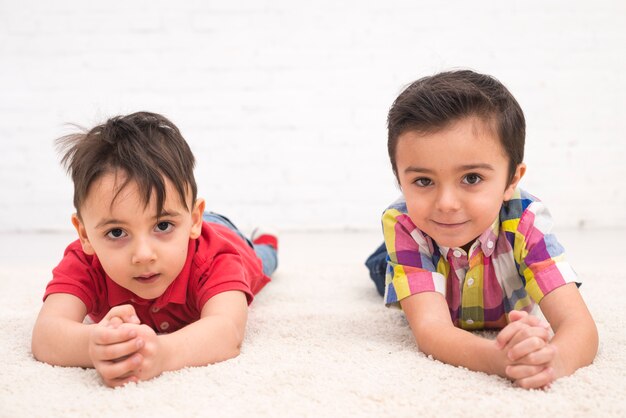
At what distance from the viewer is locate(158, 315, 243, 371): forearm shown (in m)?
0.95

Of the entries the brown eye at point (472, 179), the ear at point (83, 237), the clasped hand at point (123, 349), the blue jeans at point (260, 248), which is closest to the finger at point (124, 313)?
the clasped hand at point (123, 349)

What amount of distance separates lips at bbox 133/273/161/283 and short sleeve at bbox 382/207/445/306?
0.40 metres

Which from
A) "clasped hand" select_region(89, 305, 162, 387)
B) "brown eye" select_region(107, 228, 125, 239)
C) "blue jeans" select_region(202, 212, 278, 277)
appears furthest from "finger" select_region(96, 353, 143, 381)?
"blue jeans" select_region(202, 212, 278, 277)

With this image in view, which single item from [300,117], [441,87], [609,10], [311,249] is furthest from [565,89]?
[441,87]

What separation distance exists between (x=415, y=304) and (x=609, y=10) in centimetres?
229

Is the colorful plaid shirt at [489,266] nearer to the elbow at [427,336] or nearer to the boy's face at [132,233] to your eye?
the elbow at [427,336]

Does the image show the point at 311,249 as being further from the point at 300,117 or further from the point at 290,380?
the point at 290,380

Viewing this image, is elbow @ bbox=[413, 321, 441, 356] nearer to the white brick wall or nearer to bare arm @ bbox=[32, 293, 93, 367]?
bare arm @ bbox=[32, 293, 93, 367]

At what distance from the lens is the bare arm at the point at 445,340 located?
2.99 feet

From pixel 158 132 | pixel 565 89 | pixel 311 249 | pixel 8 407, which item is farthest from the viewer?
pixel 565 89

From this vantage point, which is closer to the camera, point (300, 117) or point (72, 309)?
point (72, 309)

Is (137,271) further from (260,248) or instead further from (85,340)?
(260,248)

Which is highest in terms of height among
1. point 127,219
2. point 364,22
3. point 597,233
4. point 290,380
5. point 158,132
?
point 364,22

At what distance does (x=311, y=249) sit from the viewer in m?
2.38
